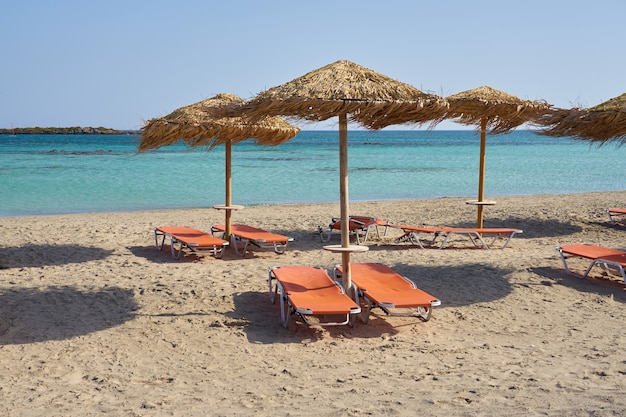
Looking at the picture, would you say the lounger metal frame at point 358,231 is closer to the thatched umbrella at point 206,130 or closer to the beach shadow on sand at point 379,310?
the thatched umbrella at point 206,130

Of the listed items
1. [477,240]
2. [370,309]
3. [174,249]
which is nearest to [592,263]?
[370,309]

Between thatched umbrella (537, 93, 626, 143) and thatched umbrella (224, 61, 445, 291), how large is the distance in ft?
7.37

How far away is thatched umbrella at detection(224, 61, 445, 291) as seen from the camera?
4797mm

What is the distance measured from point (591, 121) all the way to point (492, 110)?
138 centimetres

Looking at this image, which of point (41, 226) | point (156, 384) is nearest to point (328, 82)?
point (156, 384)

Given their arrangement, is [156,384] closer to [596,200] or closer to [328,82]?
[328,82]

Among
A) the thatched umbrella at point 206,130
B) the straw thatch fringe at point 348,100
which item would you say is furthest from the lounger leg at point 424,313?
the thatched umbrella at point 206,130

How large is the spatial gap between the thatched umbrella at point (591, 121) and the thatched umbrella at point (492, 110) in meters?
0.17

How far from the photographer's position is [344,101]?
4781 mm

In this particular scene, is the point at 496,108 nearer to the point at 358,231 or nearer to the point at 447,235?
the point at 447,235

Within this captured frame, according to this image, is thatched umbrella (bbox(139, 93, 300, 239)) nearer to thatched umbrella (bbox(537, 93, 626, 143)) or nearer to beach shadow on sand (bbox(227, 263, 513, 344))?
beach shadow on sand (bbox(227, 263, 513, 344))

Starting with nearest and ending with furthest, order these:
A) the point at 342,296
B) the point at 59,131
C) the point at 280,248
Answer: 1. the point at 342,296
2. the point at 280,248
3. the point at 59,131

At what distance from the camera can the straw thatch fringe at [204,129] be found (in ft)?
23.2

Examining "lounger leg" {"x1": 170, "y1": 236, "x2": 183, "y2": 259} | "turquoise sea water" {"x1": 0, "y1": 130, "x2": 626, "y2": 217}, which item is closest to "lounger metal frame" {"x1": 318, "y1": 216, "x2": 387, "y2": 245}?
"lounger leg" {"x1": 170, "y1": 236, "x2": 183, "y2": 259}
